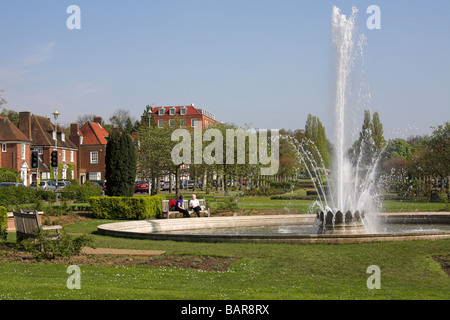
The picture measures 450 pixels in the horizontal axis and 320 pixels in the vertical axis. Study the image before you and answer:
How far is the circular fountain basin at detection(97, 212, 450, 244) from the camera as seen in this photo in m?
14.7

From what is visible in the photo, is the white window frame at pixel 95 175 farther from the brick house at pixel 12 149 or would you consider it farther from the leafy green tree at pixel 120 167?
the leafy green tree at pixel 120 167

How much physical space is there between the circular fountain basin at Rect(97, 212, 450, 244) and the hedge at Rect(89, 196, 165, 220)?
150 inches

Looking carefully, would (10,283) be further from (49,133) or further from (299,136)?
(299,136)

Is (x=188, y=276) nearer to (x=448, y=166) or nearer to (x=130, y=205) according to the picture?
(x=130, y=205)

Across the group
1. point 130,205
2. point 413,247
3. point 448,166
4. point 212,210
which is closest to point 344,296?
A: point 413,247

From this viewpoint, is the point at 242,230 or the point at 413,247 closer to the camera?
the point at 413,247

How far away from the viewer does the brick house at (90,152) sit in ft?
272

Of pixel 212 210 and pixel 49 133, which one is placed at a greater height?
pixel 49 133

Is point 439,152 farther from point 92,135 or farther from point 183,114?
point 183,114

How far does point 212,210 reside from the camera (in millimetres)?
27750

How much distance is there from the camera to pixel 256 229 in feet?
68.4

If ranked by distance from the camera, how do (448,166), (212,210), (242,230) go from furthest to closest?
(448,166)
(212,210)
(242,230)

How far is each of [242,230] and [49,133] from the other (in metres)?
60.6

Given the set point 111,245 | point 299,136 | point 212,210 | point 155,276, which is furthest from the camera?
point 299,136
